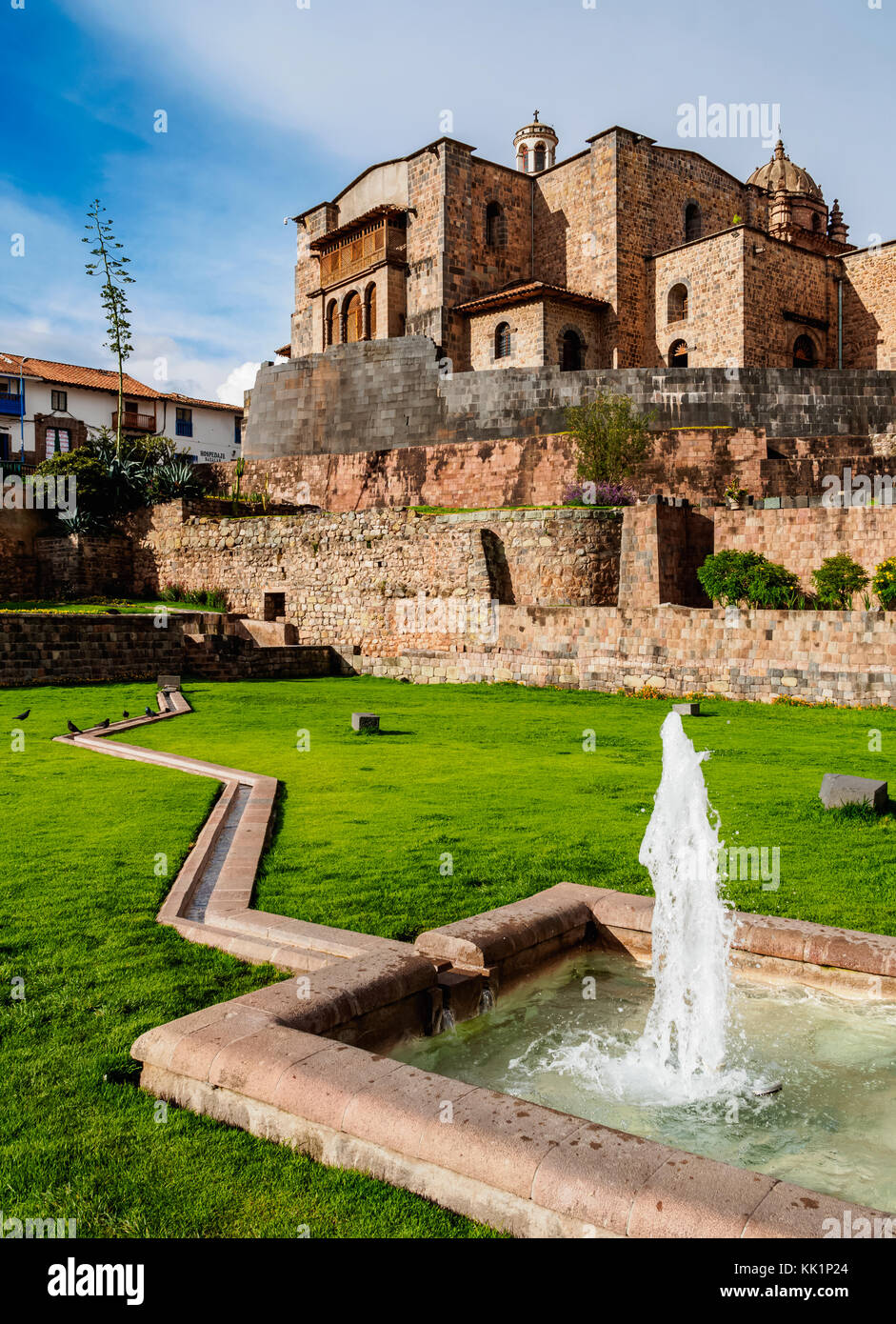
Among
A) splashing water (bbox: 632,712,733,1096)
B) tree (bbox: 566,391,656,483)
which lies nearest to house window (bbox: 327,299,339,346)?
tree (bbox: 566,391,656,483)

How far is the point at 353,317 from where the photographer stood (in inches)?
1558

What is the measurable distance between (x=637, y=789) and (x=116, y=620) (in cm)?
1490

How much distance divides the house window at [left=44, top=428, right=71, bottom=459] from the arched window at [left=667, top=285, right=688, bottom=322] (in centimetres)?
3053

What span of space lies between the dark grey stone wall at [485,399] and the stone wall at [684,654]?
8532 mm

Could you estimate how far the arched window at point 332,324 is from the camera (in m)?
40.4

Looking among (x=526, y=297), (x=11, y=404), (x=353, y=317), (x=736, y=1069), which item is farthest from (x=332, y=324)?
(x=736, y=1069)

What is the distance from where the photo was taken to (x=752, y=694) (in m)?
17.0

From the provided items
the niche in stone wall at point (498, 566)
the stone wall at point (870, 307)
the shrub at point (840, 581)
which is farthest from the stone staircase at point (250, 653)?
the stone wall at point (870, 307)

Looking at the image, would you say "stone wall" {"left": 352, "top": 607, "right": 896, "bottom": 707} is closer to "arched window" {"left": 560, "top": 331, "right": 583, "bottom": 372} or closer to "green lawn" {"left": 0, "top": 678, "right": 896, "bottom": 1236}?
"green lawn" {"left": 0, "top": 678, "right": 896, "bottom": 1236}

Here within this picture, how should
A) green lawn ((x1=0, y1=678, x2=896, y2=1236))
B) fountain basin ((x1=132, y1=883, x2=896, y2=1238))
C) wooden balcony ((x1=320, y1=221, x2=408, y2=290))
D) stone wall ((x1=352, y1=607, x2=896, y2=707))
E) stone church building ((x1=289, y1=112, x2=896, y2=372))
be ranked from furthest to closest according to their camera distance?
wooden balcony ((x1=320, y1=221, x2=408, y2=290)) → stone church building ((x1=289, y1=112, x2=896, y2=372)) → stone wall ((x1=352, y1=607, x2=896, y2=707)) → green lawn ((x1=0, y1=678, x2=896, y2=1236)) → fountain basin ((x1=132, y1=883, x2=896, y2=1238))

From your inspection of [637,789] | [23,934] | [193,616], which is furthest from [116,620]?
[23,934]

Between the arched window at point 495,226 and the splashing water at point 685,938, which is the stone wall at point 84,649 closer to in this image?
the splashing water at point 685,938

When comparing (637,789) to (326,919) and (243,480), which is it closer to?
(326,919)

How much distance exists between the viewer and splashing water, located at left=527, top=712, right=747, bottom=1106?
4.30m
